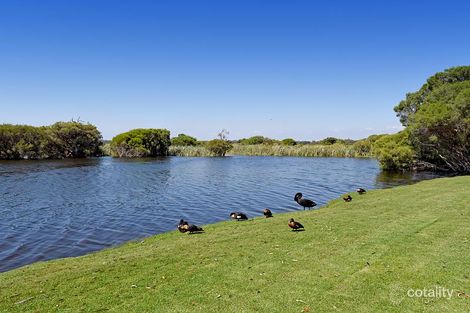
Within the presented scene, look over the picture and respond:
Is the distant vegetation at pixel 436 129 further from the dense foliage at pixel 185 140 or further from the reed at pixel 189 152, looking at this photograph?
the dense foliage at pixel 185 140

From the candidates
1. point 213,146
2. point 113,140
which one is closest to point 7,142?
point 113,140

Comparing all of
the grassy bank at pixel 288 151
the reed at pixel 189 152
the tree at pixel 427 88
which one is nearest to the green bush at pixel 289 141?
the grassy bank at pixel 288 151

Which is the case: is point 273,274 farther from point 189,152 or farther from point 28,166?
point 189,152

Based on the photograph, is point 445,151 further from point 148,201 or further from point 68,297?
point 68,297

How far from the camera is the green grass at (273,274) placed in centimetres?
712

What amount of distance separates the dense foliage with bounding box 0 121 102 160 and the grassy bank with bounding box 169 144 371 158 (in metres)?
23.1

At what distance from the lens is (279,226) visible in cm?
1442

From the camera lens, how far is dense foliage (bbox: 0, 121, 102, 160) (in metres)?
71.5

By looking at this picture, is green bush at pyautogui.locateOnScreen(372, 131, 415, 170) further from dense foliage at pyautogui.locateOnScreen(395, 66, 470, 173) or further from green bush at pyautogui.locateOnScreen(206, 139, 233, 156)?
green bush at pyautogui.locateOnScreen(206, 139, 233, 156)

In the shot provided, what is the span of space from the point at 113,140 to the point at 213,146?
26870 millimetres

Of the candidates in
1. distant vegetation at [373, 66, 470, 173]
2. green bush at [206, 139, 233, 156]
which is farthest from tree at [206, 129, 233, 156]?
distant vegetation at [373, 66, 470, 173]

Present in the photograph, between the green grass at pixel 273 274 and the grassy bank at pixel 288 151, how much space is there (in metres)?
81.7

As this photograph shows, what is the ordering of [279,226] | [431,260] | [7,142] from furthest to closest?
[7,142]
[279,226]
[431,260]

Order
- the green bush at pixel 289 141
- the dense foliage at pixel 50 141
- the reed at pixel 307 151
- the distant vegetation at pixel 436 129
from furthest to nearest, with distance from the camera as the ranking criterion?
the green bush at pixel 289 141
the reed at pixel 307 151
the dense foliage at pixel 50 141
the distant vegetation at pixel 436 129
